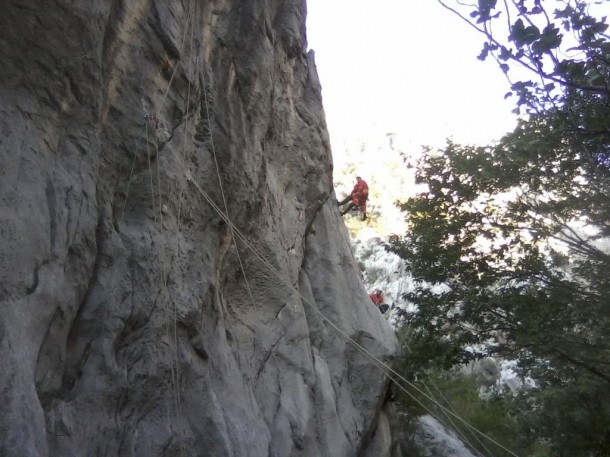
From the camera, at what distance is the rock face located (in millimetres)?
5332

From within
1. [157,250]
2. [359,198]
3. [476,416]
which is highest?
[359,198]

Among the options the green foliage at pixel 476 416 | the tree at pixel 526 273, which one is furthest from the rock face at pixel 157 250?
the green foliage at pixel 476 416

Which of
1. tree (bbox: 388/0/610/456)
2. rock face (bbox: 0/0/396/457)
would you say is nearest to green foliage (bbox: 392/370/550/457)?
tree (bbox: 388/0/610/456)

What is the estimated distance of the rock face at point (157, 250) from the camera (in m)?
5.33

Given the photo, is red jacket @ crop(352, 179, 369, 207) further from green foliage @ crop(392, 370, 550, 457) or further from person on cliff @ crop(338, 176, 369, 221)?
green foliage @ crop(392, 370, 550, 457)

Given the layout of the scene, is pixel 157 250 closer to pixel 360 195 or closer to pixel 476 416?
pixel 360 195

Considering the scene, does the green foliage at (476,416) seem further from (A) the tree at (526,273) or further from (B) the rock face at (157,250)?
(B) the rock face at (157,250)

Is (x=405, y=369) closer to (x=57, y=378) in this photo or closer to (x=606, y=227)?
(x=606, y=227)

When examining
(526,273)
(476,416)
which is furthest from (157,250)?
(476,416)

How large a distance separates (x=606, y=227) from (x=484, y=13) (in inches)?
359

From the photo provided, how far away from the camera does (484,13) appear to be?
624 centimetres

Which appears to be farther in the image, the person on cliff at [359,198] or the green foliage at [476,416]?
the green foliage at [476,416]

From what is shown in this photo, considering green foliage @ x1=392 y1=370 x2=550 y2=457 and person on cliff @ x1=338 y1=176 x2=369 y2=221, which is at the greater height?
person on cliff @ x1=338 y1=176 x2=369 y2=221

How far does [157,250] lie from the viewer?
22.7 ft
